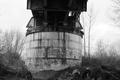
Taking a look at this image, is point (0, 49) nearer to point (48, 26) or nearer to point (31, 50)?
point (31, 50)

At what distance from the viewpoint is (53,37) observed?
13.7 m

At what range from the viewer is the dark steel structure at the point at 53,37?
13.0m

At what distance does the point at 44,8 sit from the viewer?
12.6 metres

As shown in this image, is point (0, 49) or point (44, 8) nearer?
point (44, 8)

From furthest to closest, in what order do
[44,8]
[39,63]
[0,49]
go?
1. [0,49]
2. [39,63]
3. [44,8]

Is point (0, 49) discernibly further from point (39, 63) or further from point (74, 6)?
point (74, 6)

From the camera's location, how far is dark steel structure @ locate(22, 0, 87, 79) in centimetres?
1299

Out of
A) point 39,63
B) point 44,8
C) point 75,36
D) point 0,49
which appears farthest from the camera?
point 0,49

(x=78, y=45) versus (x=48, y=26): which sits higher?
(x=48, y=26)

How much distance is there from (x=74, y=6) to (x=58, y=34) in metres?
2.62

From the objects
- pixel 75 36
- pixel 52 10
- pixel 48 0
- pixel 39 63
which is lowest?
pixel 39 63

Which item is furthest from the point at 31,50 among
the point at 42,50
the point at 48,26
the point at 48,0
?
the point at 48,0

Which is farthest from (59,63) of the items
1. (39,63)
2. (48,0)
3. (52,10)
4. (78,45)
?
(48,0)

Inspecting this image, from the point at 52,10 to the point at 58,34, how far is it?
2079mm
